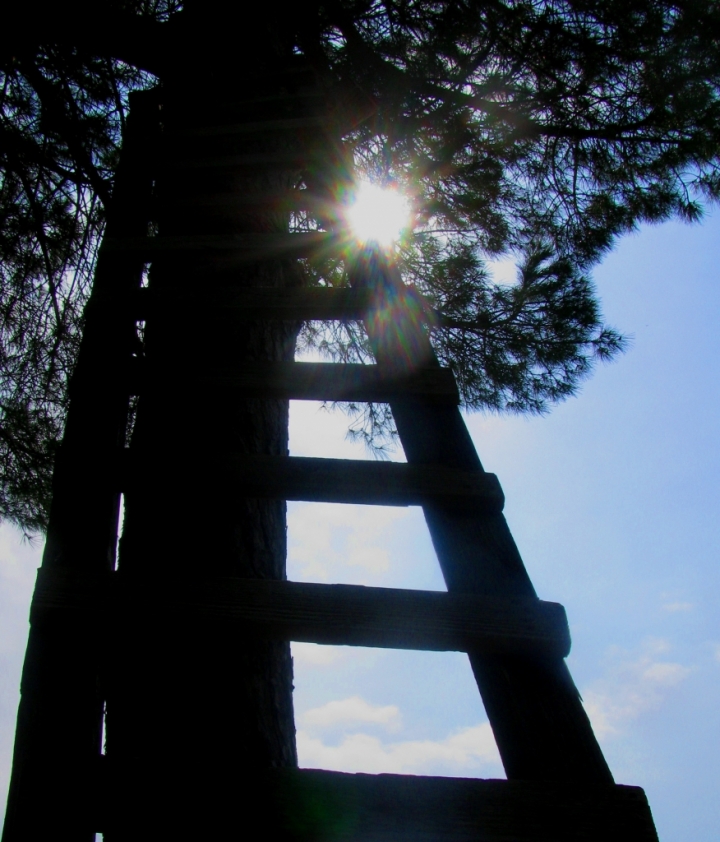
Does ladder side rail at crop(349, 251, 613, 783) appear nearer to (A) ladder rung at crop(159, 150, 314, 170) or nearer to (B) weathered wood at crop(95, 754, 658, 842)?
(B) weathered wood at crop(95, 754, 658, 842)

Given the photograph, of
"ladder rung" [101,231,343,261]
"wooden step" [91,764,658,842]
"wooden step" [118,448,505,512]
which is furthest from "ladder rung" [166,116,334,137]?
"wooden step" [91,764,658,842]

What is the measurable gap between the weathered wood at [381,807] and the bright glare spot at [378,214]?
7.02 ft

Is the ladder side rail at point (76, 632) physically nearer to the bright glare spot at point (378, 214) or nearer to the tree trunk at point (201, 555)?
the tree trunk at point (201, 555)

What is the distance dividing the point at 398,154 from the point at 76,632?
3.65 m

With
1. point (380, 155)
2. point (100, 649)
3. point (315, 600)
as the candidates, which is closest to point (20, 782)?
point (100, 649)

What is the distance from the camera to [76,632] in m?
1.20

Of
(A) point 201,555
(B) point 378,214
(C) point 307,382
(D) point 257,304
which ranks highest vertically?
(B) point 378,214

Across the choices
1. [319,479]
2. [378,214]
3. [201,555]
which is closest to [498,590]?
[319,479]

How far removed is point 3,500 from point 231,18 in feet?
11.7

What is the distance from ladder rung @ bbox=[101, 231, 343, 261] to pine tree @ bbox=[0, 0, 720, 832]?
0.19 ft

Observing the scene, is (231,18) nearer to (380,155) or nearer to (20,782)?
(380,155)

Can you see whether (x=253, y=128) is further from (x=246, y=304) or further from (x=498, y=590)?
(x=498, y=590)

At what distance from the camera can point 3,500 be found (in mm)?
5301

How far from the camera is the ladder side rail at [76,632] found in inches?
40.6
